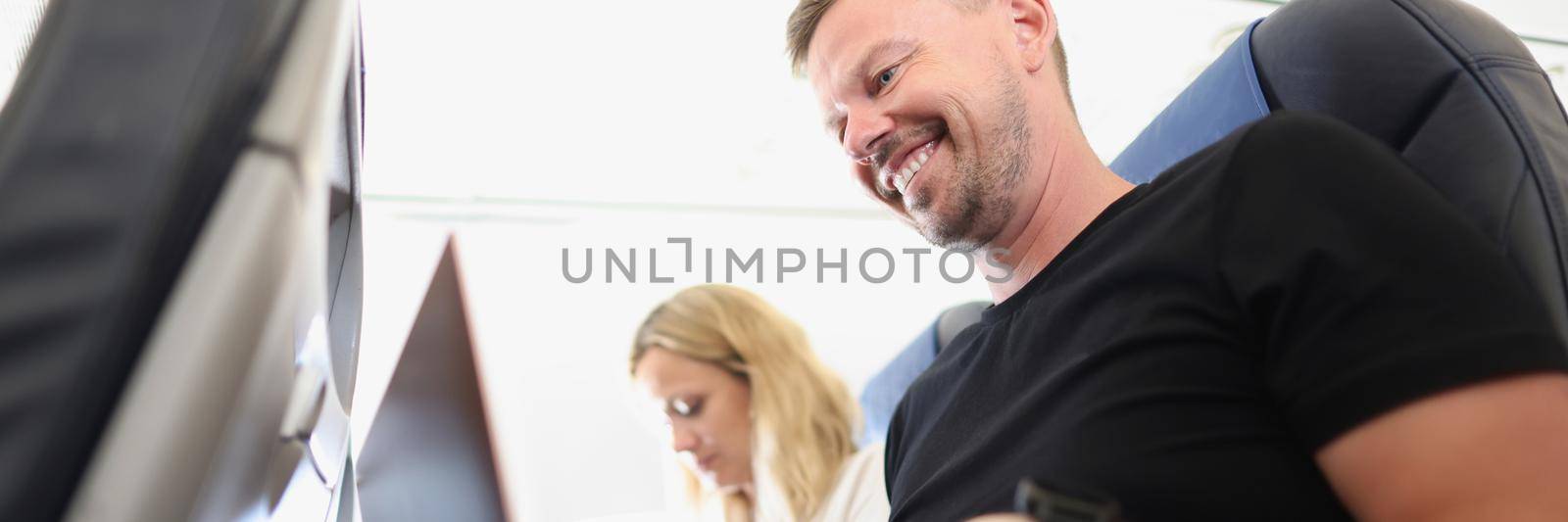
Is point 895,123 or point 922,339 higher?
point 895,123

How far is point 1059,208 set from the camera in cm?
96

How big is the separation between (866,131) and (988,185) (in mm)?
138

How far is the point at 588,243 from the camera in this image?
105 inches

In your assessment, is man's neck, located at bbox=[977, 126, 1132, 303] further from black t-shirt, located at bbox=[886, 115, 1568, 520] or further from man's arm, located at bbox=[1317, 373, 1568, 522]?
man's arm, located at bbox=[1317, 373, 1568, 522]

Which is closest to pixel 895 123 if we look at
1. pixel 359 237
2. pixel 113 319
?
pixel 359 237

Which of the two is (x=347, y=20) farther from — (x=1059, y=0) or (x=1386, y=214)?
(x=1059, y=0)

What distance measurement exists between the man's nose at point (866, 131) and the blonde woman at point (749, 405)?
1.04 m

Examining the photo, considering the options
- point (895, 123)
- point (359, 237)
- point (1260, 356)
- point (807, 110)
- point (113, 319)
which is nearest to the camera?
point (113, 319)

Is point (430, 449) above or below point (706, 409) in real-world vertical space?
above

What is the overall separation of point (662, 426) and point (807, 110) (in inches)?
31.2

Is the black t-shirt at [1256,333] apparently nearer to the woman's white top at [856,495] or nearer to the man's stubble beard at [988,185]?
the man's stubble beard at [988,185]

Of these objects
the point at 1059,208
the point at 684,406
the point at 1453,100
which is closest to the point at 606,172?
the point at 684,406

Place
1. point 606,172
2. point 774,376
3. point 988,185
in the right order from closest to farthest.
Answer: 1. point 988,185
2. point 774,376
3. point 606,172

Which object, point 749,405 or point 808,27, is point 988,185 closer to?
point 808,27
